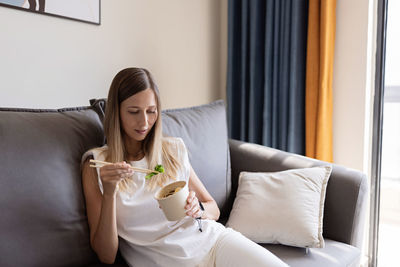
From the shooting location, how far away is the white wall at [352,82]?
1.99m

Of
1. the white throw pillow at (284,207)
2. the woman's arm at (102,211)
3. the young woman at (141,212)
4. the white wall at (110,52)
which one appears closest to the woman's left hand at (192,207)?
the young woman at (141,212)

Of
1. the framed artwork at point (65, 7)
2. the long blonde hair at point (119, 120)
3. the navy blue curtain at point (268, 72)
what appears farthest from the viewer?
the navy blue curtain at point (268, 72)

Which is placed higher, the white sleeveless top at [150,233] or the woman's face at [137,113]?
Result: the woman's face at [137,113]

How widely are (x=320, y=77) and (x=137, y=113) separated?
132cm

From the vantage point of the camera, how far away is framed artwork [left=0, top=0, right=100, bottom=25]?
61.3 inches

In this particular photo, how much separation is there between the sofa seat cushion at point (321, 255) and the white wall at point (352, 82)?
0.82 meters

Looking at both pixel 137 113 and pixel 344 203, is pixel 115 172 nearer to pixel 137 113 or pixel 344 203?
pixel 137 113

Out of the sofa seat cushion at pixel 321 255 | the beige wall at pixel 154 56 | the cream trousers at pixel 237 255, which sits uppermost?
the beige wall at pixel 154 56

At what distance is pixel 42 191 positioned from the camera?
1.10 metres

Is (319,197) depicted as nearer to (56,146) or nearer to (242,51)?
(56,146)

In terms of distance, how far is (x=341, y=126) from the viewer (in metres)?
2.13

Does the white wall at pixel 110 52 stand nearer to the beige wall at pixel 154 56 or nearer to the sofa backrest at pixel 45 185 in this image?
the beige wall at pixel 154 56

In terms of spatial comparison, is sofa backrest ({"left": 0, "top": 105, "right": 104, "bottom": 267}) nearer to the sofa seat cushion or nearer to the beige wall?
the beige wall

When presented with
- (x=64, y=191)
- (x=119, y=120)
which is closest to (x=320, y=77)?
(x=119, y=120)
